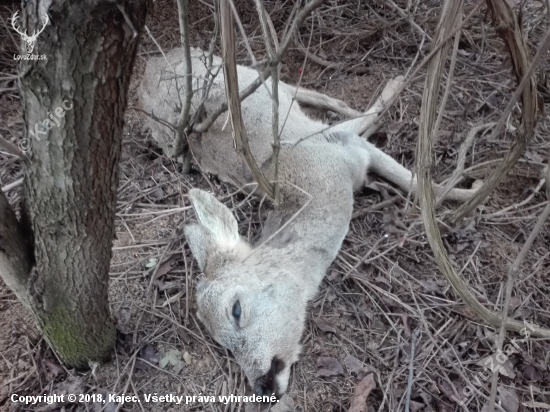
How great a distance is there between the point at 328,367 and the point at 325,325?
291 millimetres

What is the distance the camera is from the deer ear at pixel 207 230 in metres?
3.41

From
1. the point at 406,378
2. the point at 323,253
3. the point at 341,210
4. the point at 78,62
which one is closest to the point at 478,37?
the point at 341,210

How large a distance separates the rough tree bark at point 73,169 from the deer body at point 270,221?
77 cm

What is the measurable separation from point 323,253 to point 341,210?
1.29 ft

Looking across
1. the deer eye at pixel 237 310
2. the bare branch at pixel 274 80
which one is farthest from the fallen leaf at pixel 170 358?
the bare branch at pixel 274 80

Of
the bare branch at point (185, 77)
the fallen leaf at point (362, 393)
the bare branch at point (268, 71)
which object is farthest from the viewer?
the fallen leaf at point (362, 393)

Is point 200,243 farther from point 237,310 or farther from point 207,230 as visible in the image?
point 237,310

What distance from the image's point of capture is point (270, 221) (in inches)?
149

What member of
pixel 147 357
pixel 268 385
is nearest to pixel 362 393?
pixel 268 385

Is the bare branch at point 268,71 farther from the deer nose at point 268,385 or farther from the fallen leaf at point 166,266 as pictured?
the deer nose at point 268,385

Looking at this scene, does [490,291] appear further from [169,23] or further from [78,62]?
[169,23]

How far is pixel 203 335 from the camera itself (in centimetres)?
334

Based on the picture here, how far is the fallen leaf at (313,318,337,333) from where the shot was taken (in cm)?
340

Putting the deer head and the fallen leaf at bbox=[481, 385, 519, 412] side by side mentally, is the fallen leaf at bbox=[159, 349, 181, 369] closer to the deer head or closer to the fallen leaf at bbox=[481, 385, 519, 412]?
the deer head
